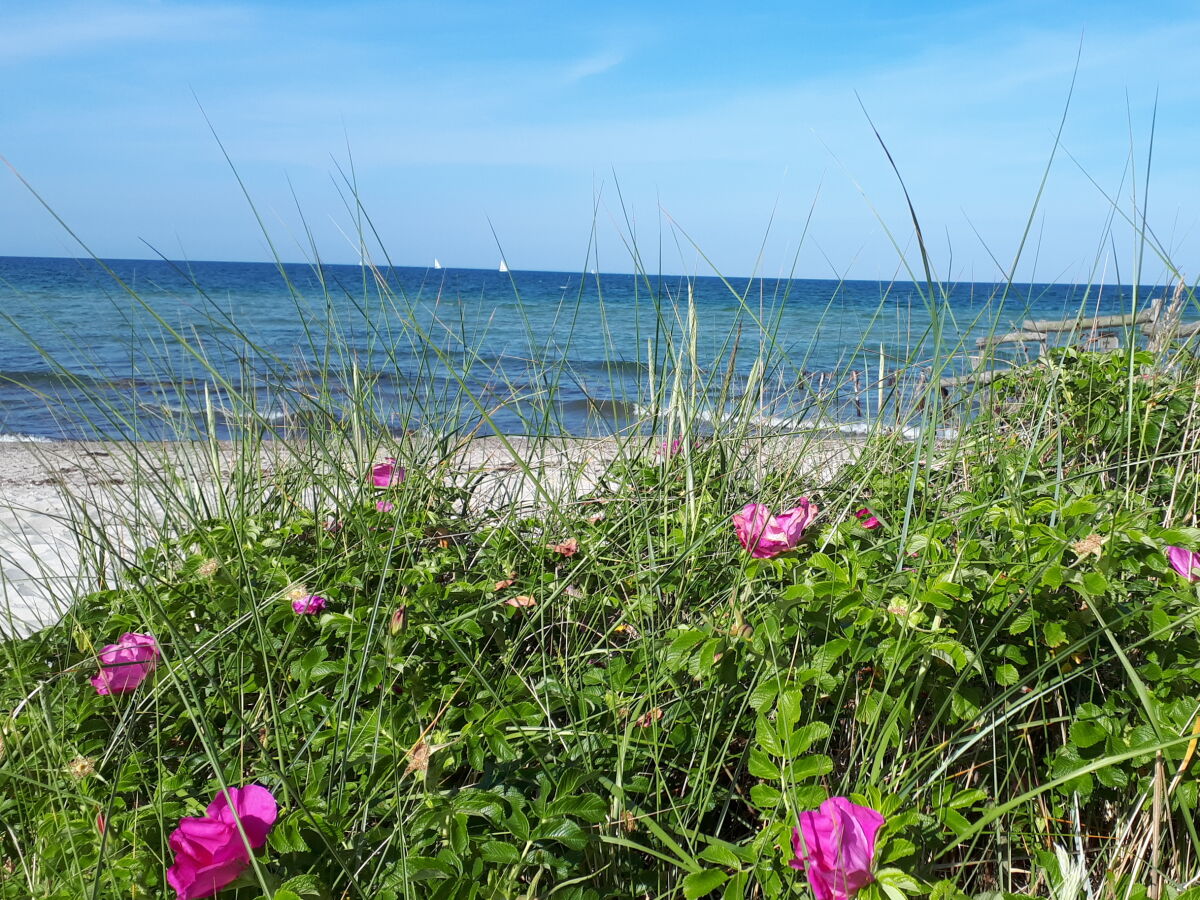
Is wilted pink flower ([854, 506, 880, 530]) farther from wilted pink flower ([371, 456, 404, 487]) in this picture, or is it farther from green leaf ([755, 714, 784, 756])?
wilted pink flower ([371, 456, 404, 487])

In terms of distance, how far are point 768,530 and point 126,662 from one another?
912 millimetres

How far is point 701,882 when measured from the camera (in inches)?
33.6

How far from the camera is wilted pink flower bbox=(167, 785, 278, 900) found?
0.83 m

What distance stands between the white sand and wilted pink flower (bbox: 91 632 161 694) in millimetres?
123

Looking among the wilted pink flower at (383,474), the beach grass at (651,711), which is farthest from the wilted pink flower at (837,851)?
the wilted pink flower at (383,474)

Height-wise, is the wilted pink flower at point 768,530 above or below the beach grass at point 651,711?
above

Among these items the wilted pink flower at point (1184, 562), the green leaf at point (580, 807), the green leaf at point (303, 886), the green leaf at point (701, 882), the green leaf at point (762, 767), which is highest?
the wilted pink flower at point (1184, 562)

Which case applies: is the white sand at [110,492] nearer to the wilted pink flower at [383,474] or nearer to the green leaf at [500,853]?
the wilted pink flower at [383,474]

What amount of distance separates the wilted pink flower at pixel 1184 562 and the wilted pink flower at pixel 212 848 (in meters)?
1.06

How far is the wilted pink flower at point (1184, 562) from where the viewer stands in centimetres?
107

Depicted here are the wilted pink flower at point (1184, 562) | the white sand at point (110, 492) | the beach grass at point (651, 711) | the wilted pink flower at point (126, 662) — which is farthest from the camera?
the white sand at point (110, 492)

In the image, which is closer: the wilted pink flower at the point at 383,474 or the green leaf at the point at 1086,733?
the green leaf at the point at 1086,733

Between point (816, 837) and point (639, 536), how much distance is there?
0.70 metres

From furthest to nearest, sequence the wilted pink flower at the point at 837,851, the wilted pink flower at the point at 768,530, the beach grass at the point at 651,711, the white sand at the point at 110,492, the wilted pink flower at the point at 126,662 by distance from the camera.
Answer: the white sand at the point at 110,492, the wilted pink flower at the point at 768,530, the wilted pink flower at the point at 126,662, the beach grass at the point at 651,711, the wilted pink flower at the point at 837,851
